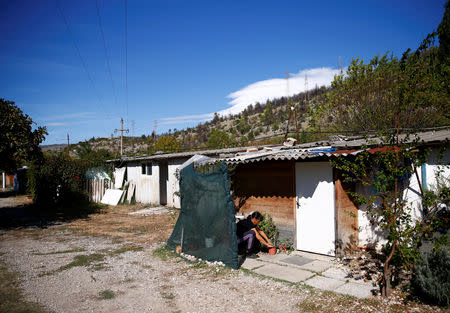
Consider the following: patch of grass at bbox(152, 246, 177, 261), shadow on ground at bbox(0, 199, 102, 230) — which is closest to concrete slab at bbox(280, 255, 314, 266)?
patch of grass at bbox(152, 246, 177, 261)

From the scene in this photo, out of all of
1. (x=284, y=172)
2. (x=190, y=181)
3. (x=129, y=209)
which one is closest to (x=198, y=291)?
(x=190, y=181)

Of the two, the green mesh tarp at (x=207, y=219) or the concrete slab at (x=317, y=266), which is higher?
the green mesh tarp at (x=207, y=219)

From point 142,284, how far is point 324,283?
334 cm

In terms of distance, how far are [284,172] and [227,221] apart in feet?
7.52

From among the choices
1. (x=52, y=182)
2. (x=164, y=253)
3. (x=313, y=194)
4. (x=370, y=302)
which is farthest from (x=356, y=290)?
(x=52, y=182)

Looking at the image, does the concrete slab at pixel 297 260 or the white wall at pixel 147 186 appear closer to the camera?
the concrete slab at pixel 297 260

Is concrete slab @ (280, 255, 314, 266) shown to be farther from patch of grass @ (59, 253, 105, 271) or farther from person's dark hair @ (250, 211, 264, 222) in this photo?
patch of grass @ (59, 253, 105, 271)

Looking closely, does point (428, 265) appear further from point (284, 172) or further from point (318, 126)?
point (318, 126)

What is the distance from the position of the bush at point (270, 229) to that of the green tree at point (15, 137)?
29.8 ft

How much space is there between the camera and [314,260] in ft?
22.2

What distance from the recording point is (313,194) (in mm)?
7234

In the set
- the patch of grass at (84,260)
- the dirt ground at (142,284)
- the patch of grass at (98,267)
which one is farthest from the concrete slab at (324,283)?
the patch of grass at (84,260)

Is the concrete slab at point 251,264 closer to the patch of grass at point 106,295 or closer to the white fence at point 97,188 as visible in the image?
the patch of grass at point 106,295

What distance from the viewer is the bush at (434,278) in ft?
13.7
